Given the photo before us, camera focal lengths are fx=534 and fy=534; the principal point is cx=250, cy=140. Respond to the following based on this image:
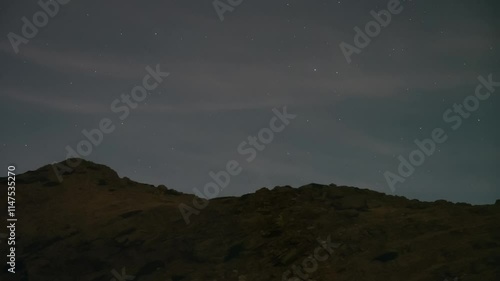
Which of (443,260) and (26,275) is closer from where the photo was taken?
(443,260)

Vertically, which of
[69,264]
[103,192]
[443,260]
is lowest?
[443,260]

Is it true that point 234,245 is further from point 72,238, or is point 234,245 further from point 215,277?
point 72,238

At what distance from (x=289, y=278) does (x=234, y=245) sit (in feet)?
20.8

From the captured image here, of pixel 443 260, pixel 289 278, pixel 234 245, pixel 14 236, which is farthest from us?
pixel 14 236

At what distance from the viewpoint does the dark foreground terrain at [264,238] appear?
29188mm

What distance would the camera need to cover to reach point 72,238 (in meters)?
41.7

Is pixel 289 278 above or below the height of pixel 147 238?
below

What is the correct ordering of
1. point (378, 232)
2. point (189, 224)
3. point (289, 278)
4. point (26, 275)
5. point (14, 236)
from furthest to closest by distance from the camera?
point (14, 236) → point (189, 224) → point (26, 275) → point (378, 232) → point (289, 278)

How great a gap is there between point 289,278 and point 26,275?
64.6ft

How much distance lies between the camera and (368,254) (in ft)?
100

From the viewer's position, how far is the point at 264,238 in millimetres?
35844

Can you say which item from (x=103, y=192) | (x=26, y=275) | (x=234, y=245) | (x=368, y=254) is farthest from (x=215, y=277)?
(x=103, y=192)

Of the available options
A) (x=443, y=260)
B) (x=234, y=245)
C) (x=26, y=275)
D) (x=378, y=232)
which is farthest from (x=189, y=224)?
(x=443, y=260)

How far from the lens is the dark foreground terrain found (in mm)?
29188
